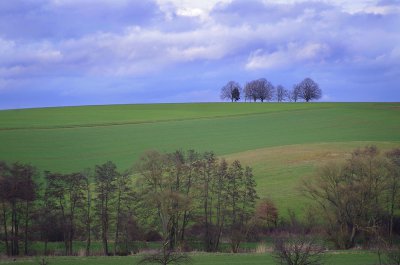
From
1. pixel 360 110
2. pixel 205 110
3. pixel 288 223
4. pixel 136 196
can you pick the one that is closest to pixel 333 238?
pixel 288 223

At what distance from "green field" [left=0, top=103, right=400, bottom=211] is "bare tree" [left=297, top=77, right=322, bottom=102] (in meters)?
36.7

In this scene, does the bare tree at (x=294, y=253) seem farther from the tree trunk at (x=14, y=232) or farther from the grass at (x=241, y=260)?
the tree trunk at (x=14, y=232)

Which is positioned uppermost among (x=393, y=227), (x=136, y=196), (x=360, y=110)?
(x=360, y=110)

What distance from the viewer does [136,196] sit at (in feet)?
139

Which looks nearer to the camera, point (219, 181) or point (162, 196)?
point (162, 196)

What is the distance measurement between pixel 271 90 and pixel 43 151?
9924 centimetres

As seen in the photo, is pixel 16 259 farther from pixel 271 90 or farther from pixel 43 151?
pixel 271 90

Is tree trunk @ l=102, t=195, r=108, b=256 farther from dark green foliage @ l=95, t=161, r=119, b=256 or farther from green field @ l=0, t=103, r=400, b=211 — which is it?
green field @ l=0, t=103, r=400, b=211

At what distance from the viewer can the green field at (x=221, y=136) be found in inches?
2347

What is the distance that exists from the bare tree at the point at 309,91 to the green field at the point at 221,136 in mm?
36728

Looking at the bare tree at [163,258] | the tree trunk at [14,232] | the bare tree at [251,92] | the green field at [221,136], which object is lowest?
the tree trunk at [14,232]

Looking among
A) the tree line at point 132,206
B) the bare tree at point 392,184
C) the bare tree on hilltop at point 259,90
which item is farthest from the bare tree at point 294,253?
the bare tree on hilltop at point 259,90

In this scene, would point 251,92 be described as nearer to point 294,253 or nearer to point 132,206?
point 132,206

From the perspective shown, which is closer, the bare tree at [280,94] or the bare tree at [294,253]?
the bare tree at [294,253]
